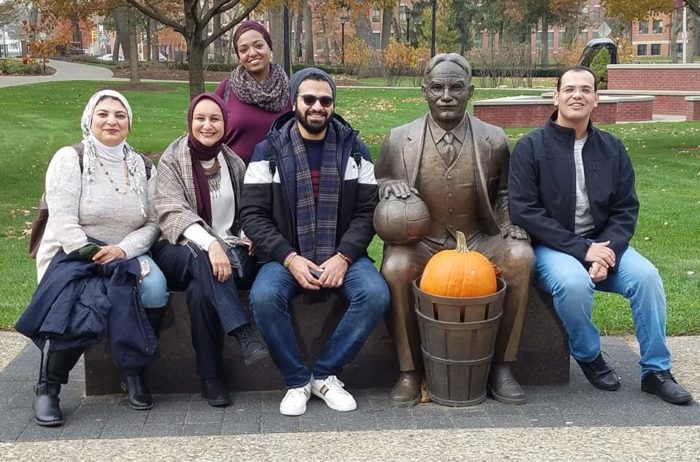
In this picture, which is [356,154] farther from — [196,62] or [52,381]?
[196,62]

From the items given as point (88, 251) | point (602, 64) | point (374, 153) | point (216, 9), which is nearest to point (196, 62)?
point (216, 9)

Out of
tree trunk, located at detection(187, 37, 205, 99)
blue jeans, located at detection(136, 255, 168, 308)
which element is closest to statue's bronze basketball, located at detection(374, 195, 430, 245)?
blue jeans, located at detection(136, 255, 168, 308)

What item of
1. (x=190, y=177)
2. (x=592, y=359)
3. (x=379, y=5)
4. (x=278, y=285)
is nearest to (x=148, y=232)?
(x=190, y=177)

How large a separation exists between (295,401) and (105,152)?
161 centimetres

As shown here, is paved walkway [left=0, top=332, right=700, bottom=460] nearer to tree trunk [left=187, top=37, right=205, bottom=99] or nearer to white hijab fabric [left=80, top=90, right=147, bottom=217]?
white hijab fabric [left=80, top=90, right=147, bottom=217]

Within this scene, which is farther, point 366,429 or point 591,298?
point 591,298

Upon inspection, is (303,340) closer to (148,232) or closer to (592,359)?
(148,232)

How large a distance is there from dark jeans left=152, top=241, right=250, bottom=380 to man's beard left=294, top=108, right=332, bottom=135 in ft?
2.78

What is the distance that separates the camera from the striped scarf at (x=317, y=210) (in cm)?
425

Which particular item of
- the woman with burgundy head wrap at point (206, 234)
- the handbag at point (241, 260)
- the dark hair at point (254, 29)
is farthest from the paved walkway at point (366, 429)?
the dark hair at point (254, 29)

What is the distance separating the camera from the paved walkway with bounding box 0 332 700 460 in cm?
364

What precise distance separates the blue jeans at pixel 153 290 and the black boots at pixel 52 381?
1.30ft

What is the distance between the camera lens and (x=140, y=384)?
4.21 metres

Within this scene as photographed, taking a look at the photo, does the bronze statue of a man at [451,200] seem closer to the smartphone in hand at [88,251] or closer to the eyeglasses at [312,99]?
the eyeglasses at [312,99]
